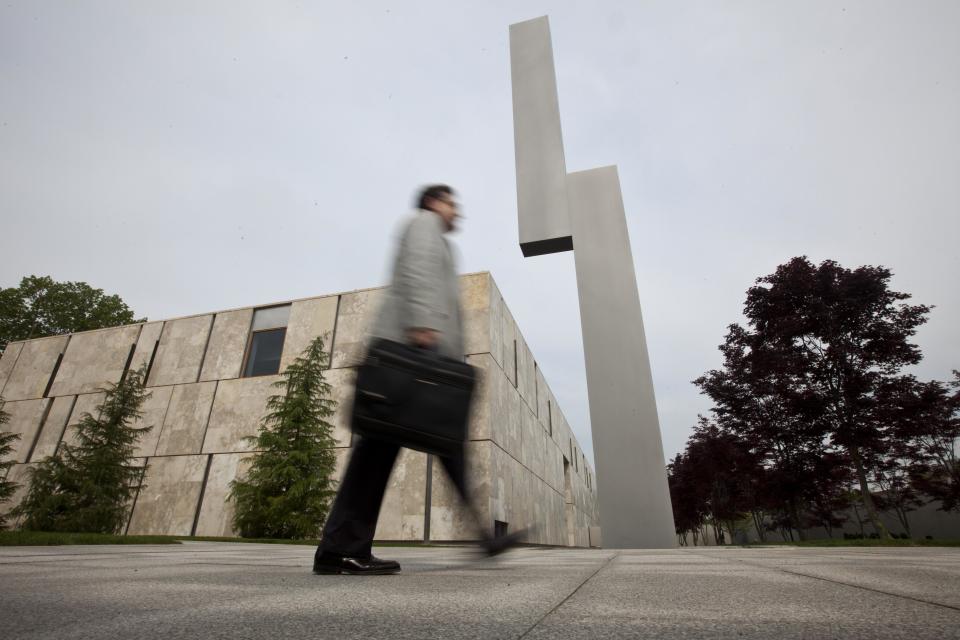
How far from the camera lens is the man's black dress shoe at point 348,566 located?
1989 mm

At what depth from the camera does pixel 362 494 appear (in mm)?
2121

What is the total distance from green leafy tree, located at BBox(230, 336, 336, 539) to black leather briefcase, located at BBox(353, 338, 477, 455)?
30.0 feet

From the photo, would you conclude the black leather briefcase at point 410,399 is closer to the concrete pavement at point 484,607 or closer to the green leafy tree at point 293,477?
the concrete pavement at point 484,607

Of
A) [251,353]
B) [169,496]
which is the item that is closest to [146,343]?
[251,353]

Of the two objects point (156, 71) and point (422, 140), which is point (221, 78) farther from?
point (422, 140)

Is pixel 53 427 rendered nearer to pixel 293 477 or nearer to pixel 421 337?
pixel 293 477

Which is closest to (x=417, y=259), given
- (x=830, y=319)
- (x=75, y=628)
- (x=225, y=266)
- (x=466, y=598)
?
(x=466, y=598)

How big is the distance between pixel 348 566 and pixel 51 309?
1264 inches

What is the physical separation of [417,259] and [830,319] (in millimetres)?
11643

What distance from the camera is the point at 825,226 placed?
44.9ft

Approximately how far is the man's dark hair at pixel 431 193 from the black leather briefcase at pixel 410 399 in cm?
98

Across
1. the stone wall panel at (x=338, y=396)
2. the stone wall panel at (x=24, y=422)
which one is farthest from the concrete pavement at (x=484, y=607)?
the stone wall panel at (x=24, y=422)

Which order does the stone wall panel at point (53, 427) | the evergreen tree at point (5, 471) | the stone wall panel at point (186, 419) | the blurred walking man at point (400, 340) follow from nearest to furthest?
the blurred walking man at point (400, 340) → the evergreen tree at point (5, 471) → the stone wall panel at point (186, 419) → the stone wall panel at point (53, 427)

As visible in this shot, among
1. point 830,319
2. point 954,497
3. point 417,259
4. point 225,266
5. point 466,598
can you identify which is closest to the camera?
point 466,598
